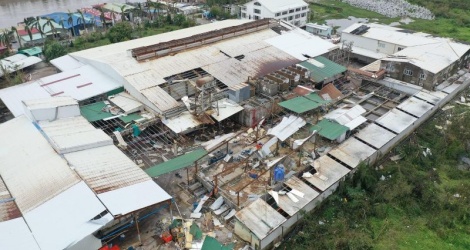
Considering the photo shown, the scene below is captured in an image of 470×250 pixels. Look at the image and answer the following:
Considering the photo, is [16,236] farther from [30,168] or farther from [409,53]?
[409,53]

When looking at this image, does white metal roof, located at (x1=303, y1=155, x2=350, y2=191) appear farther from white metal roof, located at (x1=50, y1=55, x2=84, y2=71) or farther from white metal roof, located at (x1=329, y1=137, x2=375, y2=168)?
white metal roof, located at (x1=50, y1=55, x2=84, y2=71)

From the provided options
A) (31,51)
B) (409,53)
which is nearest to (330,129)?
(409,53)

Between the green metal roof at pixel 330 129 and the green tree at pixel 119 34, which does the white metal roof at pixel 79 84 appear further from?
the green metal roof at pixel 330 129

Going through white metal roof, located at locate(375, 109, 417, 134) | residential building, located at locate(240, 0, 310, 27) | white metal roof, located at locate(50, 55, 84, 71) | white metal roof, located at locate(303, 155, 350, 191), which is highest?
residential building, located at locate(240, 0, 310, 27)

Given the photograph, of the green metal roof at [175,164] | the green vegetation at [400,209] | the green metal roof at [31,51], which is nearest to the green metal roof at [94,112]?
the green metal roof at [175,164]

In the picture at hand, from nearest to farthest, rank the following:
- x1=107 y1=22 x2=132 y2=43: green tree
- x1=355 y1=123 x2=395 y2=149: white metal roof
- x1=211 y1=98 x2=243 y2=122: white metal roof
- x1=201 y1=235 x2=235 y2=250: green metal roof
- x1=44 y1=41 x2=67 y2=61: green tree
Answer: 1. x1=201 y1=235 x2=235 y2=250: green metal roof
2. x1=355 y1=123 x2=395 y2=149: white metal roof
3. x1=211 y1=98 x2=243 y2=122: white metal roof
4. x1=44 y1=41 x2=67 y2=61: green tree
5. x1=107 y1=22 x2=132 y2=43: green tree

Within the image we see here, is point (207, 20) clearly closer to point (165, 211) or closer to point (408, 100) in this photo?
point (408, 100)

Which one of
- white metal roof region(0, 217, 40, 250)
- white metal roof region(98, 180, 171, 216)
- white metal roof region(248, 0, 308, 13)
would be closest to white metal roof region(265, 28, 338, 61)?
white metal roof region(248, 0, 308, 13)
